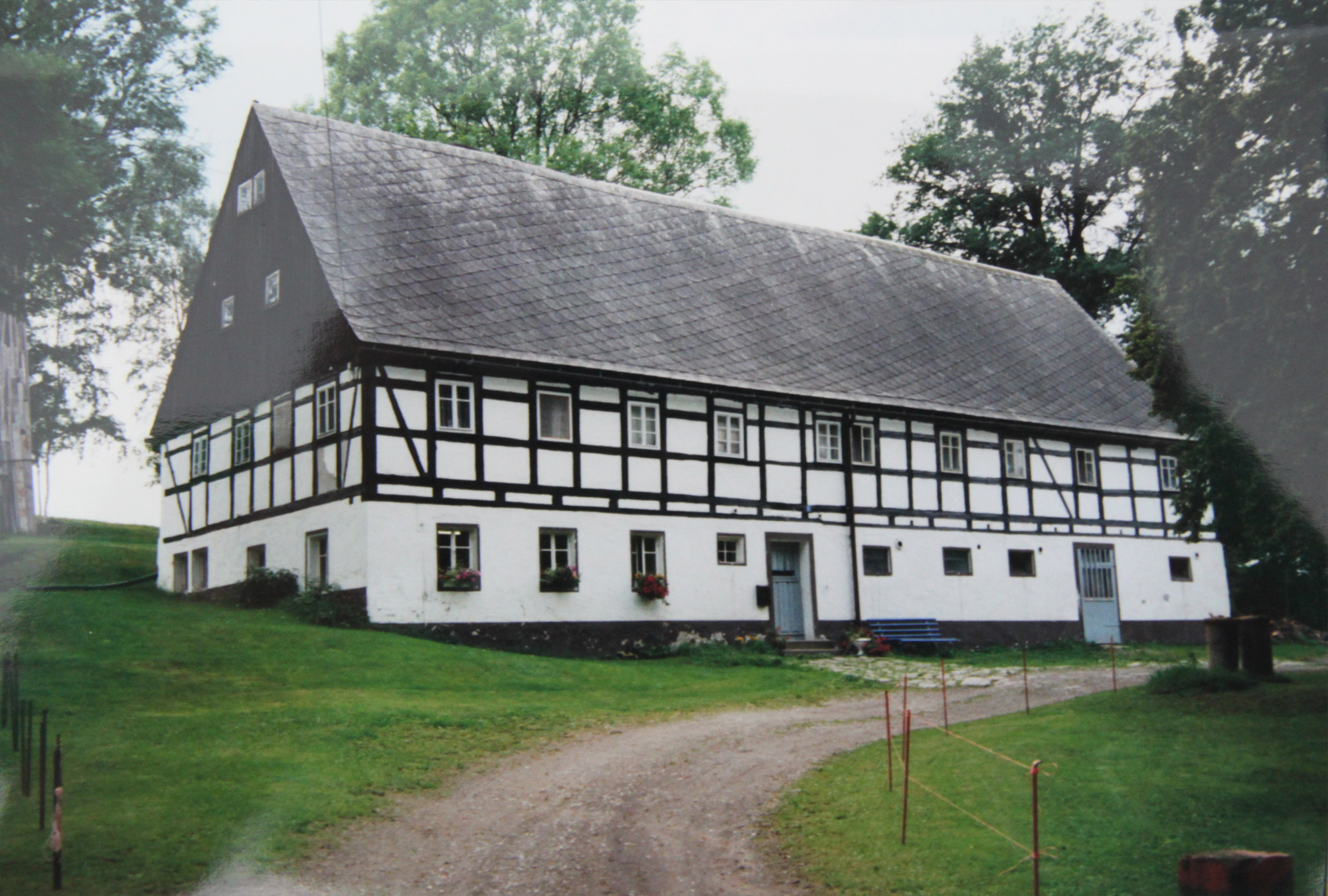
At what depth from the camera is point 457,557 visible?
68.5ft

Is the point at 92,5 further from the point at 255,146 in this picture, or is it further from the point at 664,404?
the point at 664,404

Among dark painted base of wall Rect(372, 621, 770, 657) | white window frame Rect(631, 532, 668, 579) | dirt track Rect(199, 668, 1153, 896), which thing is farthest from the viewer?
white window frame Rect(631, 532, 668, 579)

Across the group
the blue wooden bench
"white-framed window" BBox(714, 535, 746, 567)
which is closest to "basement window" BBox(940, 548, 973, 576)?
the blue wooden bench

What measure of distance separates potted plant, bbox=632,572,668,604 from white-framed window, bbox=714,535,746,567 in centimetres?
177

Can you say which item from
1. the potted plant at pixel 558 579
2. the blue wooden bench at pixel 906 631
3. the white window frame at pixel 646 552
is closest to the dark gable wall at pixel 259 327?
the potted plant at pixel 558 579

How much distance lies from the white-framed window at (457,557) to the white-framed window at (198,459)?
6.56 meters

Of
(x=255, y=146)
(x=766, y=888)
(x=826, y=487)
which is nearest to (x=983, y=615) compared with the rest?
(x=826, y=487)

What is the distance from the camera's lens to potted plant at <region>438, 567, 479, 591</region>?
20.4m

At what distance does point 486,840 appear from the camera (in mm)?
10141

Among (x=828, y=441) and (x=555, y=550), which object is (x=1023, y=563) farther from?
(x=555, y=550)

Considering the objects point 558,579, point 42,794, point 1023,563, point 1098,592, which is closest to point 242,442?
point 558,579

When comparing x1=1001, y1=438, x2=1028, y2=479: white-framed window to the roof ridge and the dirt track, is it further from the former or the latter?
the dirt track

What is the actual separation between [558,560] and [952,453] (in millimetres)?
9923

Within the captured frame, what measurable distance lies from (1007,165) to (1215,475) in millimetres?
4547
